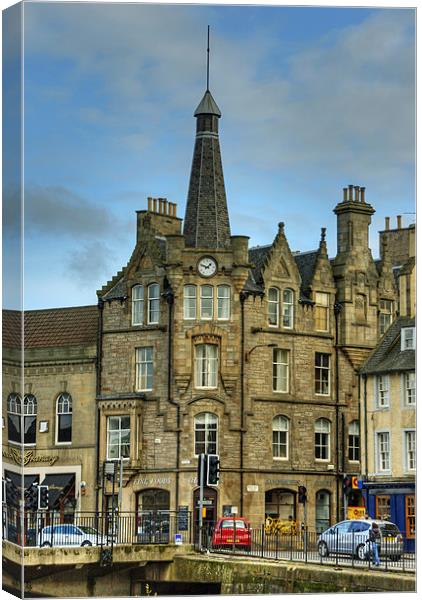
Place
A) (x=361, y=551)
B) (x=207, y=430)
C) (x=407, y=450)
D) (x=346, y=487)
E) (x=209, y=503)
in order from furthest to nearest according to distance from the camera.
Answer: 1. (x=346, y=487)
2. (x=207, y=430)
3. (x=209, y=503)
4. (x=407, y=450)
5. (x=361, y=551)

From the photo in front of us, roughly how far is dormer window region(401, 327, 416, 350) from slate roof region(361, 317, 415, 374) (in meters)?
0.19

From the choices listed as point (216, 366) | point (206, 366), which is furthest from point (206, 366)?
point (216, 366)

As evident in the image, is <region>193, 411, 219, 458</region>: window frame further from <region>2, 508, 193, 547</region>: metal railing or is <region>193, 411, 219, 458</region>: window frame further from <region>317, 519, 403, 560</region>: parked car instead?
<region>317, 519, 403, 560</region>: parked car

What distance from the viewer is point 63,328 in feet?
197

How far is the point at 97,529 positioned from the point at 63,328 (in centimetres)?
1270

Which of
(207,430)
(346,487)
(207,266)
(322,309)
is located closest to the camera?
(207,430)

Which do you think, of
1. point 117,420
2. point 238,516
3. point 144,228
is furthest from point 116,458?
point 144,228

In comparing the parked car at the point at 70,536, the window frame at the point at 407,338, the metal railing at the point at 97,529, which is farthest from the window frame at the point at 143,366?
the parked car at the point at 70,536

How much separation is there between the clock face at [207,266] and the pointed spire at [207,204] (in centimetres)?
55

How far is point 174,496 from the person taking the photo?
5562 cm

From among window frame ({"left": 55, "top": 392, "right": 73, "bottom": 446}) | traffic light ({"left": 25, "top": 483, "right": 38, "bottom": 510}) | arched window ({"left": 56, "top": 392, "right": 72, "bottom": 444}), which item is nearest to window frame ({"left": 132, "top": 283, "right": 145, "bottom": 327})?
window frame ({"left": 55, "top": 392, "right": 73, "bottom": 446})

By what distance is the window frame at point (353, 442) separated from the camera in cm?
5950

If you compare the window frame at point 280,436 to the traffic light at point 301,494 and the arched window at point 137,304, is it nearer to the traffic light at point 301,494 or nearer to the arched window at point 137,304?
the traffic light at point 301,494

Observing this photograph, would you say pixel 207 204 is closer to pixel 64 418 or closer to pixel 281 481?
pixel 64 418
